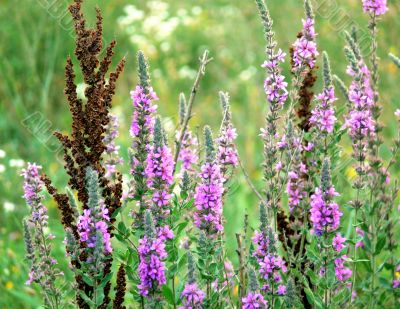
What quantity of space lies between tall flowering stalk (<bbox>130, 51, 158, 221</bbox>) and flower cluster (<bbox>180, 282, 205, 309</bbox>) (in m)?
0.36

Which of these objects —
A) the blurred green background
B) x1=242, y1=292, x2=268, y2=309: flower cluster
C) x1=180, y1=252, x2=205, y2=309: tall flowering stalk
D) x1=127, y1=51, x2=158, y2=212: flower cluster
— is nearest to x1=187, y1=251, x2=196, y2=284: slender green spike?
x1=180, y1=252, x2=205, y2=309: tall flowering stalk

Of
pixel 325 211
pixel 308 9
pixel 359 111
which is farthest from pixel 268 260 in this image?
pixel 308 9

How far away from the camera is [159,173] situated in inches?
98.7

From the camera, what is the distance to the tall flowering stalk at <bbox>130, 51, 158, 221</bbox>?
258 centimetres

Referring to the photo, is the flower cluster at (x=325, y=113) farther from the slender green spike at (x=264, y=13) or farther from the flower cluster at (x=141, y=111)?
the flower cluster at (x=141, y=111)

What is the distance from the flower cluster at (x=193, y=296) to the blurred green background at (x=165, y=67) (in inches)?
98.0

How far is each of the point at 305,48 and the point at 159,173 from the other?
0.81 m

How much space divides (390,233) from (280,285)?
0.83 m

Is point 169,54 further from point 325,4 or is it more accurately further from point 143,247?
point 143,247

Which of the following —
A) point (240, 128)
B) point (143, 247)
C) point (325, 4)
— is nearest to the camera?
point (143, 247)

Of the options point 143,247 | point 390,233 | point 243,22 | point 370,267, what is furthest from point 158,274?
point 243,22

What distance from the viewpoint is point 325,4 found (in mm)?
4676

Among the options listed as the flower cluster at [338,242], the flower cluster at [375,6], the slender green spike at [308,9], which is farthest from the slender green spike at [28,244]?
the flower cluster at [375,6]

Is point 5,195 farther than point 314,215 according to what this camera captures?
Yes
